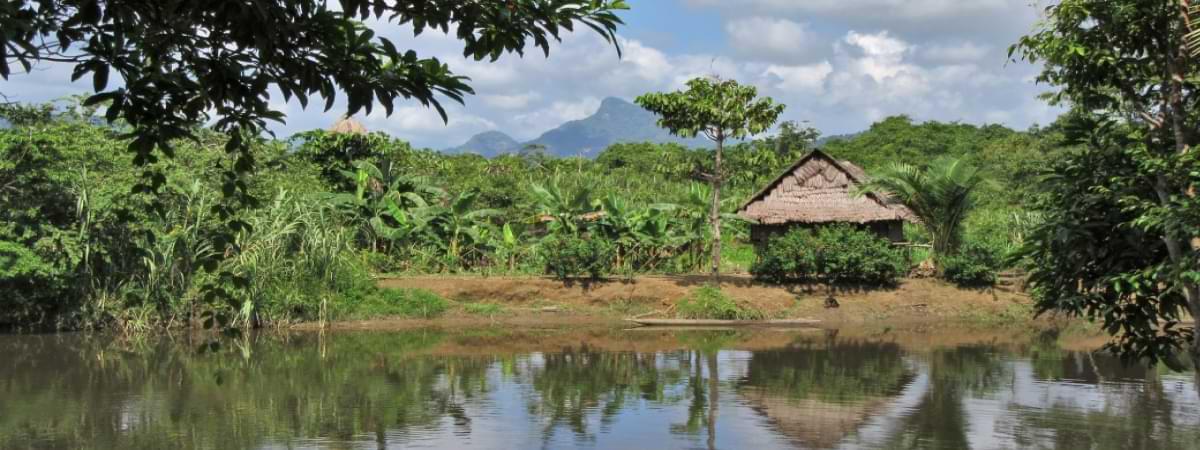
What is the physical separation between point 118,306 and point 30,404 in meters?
4.53

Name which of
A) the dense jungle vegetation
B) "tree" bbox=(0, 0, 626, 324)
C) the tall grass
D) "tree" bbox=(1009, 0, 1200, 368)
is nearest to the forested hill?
the dense jungle vegetation

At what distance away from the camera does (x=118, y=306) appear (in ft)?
44.8

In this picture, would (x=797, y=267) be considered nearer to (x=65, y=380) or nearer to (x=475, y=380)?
(x=475, y=380)

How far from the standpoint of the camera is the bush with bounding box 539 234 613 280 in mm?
16688

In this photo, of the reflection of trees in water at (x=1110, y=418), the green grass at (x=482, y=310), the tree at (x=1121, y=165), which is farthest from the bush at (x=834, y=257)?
the tree at (x=1121, y=165)

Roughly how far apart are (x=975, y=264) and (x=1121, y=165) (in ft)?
43.2

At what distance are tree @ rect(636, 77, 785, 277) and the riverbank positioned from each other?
3.38 feet

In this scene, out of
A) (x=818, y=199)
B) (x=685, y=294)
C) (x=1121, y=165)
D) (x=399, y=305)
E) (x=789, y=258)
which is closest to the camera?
(x=1121, y=165)

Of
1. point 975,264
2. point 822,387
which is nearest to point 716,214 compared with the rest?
point 975,264

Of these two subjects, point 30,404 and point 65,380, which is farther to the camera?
point 65,380

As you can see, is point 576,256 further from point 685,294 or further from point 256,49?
point 256,49

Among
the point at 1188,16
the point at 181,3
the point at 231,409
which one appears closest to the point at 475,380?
the point at 231,409

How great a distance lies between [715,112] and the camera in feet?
54.1

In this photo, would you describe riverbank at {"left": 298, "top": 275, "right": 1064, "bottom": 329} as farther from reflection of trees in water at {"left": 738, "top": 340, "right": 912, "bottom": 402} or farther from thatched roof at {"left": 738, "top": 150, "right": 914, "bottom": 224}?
reflection of trees in water at {"left": 738, "top": 340, "right": 912, "bottom": 402}
